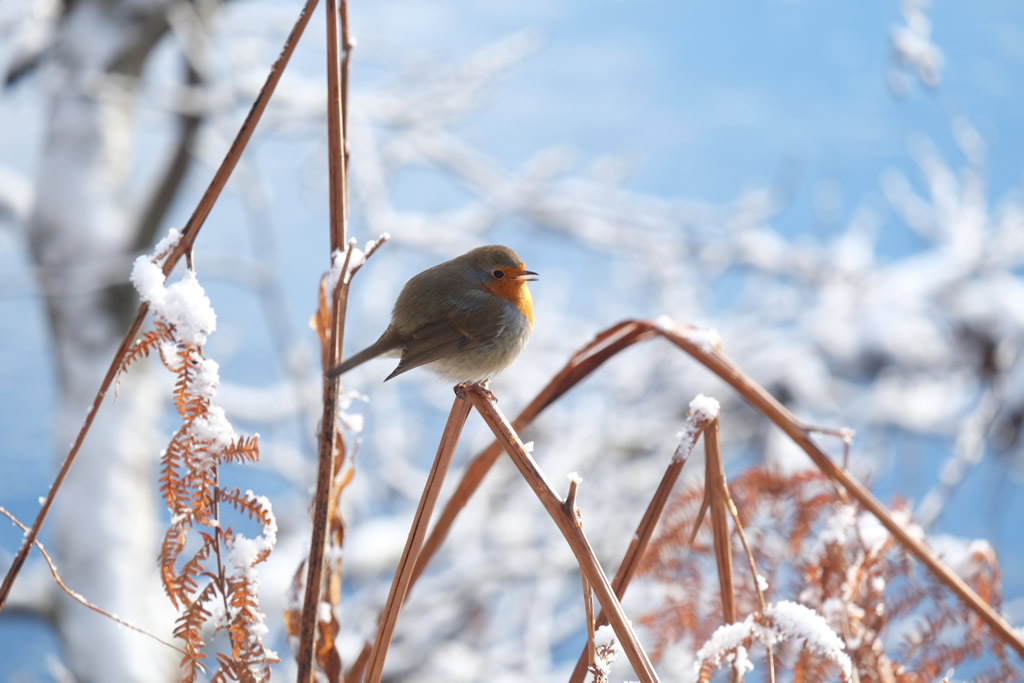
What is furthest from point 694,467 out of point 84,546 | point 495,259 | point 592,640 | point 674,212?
point 592,640

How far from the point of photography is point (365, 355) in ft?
1.71

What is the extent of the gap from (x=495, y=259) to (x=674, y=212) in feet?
9.79

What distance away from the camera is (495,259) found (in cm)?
74

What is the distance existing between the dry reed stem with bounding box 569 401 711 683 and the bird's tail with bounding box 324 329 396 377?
0.56ft

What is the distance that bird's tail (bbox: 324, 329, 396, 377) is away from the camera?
382mm

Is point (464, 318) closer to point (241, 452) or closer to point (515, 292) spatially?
point (515, 292)

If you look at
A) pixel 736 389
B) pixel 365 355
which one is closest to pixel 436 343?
pixel 365 355

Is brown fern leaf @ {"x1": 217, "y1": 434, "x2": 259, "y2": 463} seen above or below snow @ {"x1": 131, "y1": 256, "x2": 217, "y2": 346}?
below

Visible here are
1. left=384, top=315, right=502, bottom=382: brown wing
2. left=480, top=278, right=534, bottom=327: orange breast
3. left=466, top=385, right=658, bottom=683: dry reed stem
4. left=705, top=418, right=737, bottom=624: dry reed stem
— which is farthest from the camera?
left=480, top=278, right=534, bottom=327: orange breast

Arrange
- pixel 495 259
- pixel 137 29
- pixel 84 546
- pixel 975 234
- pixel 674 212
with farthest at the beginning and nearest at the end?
pixel 674 212
pixel 975 234
pixel 137 29
pixel 84 546
pixel 495 259

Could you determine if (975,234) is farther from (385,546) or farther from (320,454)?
(320,454)

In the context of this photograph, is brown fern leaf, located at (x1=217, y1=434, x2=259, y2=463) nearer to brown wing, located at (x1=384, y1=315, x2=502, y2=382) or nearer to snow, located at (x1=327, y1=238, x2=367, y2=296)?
snow, located at (x1=327, y1=238, x2=367, y2=296)

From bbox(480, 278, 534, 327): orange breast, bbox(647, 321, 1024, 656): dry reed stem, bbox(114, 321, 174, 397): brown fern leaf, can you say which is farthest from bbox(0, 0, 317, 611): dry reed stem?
bbox(480, 278, 534, 327): orange breast

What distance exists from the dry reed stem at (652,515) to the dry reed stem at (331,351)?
0.46 ft
